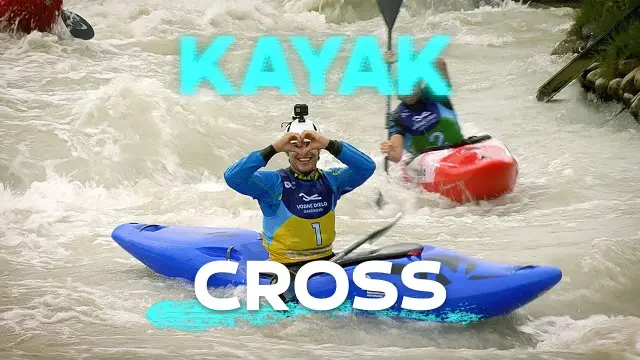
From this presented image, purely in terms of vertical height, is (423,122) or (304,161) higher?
(423,122)

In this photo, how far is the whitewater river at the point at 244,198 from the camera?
3.80 meters

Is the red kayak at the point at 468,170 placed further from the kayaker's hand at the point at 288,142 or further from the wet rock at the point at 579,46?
the wet rock at the point at 579,46

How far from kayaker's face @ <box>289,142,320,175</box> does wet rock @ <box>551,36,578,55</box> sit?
25.5ft

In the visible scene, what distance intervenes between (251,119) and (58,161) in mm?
2429

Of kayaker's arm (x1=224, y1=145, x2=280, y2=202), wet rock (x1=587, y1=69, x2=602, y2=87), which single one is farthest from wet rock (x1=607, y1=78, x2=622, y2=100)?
kayaker's arm (x1=224, y1=145, x2=280, y2=202)

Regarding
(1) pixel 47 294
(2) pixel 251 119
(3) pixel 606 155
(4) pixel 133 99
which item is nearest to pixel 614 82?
(3) pixel 606 155

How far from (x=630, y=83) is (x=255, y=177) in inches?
208

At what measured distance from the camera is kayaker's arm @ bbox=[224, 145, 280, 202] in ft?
12.6

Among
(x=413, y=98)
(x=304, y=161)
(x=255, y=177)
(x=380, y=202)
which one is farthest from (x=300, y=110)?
(x=380, y=202)

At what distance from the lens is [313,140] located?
378cm

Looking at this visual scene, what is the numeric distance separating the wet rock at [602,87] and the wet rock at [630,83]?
1.17ft

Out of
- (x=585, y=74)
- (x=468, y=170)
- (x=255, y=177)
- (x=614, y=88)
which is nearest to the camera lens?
(x=255, y=177)

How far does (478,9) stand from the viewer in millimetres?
15539

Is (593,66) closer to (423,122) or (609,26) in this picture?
(609,26)
